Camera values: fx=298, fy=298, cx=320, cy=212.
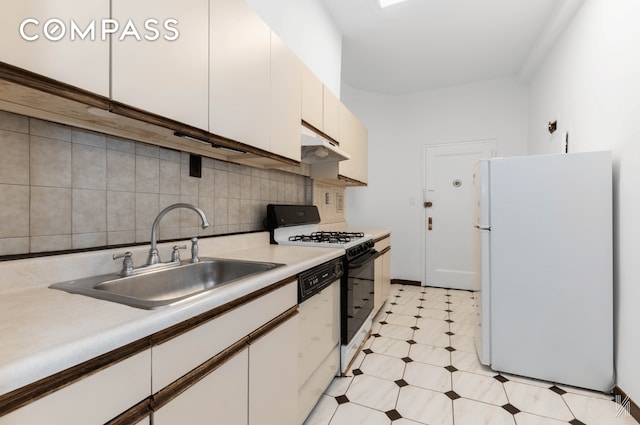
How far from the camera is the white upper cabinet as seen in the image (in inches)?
35.8

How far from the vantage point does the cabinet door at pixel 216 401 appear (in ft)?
2.55

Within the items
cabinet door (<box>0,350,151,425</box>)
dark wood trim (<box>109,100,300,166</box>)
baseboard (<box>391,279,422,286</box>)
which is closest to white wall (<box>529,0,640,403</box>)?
dark wood trim (<box>109,100,300,166</box>)

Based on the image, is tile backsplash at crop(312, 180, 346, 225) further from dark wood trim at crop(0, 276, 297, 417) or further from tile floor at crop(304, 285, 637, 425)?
dark wood trim at crop(0, 276, 297, 417)

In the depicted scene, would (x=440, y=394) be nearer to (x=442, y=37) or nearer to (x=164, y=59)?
(x=164, y=59)

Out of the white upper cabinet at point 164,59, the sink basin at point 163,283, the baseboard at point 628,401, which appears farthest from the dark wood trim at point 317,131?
the baseboard at point 628,401

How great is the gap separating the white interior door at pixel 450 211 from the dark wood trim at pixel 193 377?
12.5ft

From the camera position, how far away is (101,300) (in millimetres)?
853

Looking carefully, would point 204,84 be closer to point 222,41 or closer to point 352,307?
point 222,41

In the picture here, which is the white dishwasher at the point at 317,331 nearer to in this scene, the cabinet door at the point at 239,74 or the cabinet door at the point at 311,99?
the cabinet door at the point at 239,74

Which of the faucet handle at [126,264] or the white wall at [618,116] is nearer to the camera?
the faucet handle at [126,264]

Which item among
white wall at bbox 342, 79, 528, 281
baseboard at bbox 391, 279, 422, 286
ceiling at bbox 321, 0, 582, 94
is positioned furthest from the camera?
baseboard at bbox 391, 279, 422, 286

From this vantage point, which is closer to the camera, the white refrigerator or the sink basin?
the sink basin

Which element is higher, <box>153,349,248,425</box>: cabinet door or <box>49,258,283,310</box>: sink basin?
<box>49,258,283,310</box>: sink basin

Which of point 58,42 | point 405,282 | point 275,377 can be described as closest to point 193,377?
point 275,377
